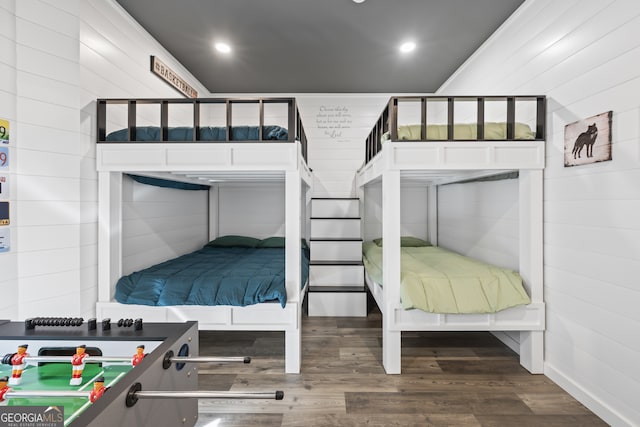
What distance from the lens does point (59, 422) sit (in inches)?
26.8

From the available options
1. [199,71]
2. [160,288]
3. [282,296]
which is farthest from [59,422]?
[199,71]

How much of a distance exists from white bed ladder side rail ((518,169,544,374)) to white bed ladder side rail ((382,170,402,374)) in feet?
3.11

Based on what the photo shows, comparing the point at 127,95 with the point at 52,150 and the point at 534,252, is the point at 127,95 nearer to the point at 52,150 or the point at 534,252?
the point at 52,150

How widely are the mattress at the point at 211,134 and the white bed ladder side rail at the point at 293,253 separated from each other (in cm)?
30

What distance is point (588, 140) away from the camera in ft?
6.10

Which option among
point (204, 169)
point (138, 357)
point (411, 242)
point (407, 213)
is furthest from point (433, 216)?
point (138, 357)

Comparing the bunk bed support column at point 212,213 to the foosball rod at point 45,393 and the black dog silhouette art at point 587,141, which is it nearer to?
the foosball rod at point 45,393

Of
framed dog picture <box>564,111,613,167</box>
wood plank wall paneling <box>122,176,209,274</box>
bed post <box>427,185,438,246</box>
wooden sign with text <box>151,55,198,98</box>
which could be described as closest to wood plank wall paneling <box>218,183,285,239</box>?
Answer: wood plank wall paneling <box>122,176,209,274</box>

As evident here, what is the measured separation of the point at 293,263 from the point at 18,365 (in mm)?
1539

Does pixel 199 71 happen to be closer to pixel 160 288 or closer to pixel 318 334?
pixel 160 288

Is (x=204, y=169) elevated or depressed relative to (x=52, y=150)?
depressed

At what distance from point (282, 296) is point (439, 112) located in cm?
353

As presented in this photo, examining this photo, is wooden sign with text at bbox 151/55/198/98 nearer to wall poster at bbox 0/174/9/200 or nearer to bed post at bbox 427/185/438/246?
wall poster at bbox 0/174/9/200

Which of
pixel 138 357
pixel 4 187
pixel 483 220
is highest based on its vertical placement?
pixel 4 187
